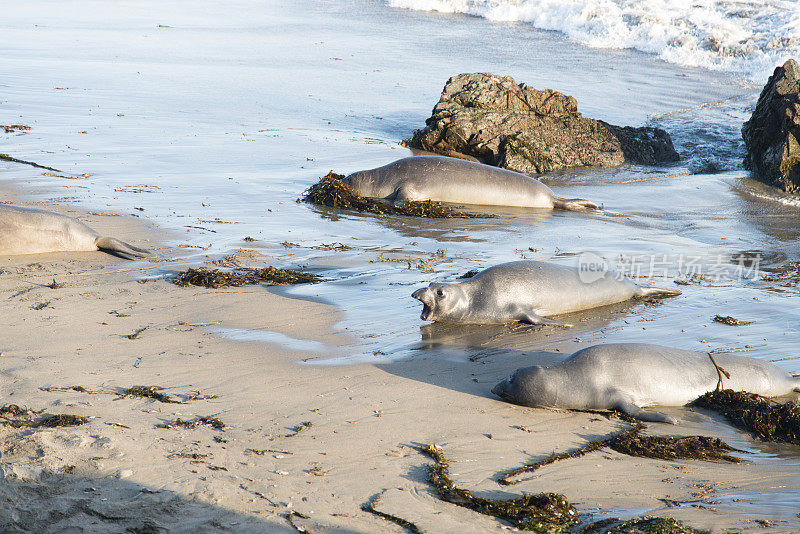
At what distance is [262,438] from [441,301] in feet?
6.40

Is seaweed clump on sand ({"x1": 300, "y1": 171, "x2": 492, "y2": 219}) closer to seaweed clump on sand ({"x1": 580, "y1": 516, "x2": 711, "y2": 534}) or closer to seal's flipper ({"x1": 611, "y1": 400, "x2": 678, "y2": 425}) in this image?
seal's flipper ({"x1": 611, "y1": 400, "x2": 678, "y2": 425})

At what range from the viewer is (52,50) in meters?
17.5

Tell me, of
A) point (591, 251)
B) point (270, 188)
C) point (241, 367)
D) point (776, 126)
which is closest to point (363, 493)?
point (241, 367)

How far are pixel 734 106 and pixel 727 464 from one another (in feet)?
43.5

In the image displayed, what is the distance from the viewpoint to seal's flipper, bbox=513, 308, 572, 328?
5.22 meters

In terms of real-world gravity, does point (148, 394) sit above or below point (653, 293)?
below

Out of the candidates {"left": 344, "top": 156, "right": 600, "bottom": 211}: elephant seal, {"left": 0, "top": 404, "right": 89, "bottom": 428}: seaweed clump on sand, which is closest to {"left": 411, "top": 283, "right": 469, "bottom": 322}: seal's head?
{"left": 0, "top": 404, "right": 89, "bottom": 428}: seaweed clump on sand

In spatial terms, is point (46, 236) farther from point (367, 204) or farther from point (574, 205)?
point (574, 205)

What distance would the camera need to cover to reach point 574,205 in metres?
9.02

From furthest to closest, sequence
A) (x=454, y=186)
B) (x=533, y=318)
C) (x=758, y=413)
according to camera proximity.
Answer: (x=454, y=186) → (x=533, y=318) → (x=758, y=413)

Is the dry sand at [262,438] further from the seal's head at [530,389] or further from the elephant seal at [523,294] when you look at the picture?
the elephant seal at [523,294]

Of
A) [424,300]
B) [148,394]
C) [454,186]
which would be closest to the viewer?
[148,394]

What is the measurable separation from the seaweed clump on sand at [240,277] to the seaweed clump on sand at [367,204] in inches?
103

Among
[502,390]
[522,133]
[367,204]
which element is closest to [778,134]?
[522,133]
